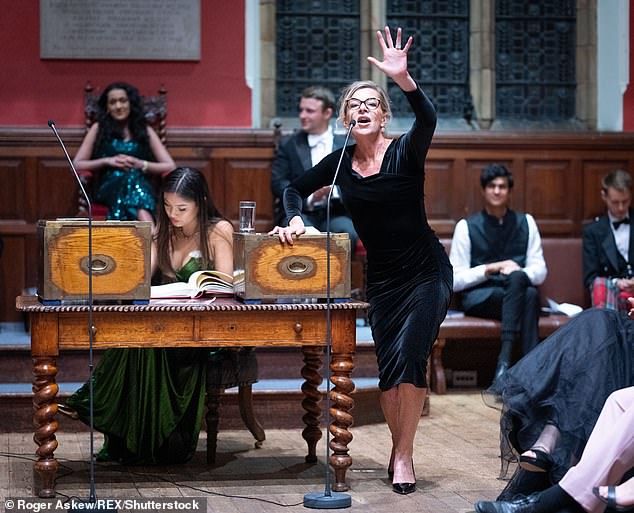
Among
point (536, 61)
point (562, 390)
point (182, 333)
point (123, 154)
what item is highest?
point (536, 61)

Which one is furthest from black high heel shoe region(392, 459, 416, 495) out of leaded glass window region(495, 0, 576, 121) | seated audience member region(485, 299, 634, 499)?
leaded glass window region(495, 0, 576, 121)

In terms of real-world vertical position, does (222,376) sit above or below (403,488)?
above

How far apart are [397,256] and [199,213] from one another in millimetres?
946

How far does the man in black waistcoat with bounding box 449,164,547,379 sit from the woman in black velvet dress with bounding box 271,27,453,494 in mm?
2493

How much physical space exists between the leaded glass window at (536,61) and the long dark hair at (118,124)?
2872mm

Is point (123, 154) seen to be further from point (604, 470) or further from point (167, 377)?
point (604, 470)

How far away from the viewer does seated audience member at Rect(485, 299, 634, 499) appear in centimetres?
408

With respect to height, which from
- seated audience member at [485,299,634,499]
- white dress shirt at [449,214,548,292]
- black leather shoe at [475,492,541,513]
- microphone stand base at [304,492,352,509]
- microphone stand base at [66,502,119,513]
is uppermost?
white dress shirt at [449,214,548,292]

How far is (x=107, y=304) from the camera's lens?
4.59 m

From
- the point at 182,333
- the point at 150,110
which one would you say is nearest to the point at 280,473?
the point at 182,333

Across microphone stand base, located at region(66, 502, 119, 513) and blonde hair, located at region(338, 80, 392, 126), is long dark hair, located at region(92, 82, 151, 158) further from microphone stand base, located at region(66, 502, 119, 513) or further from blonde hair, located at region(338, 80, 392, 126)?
microphone stand base, located at region(66, 502, 119, 513)

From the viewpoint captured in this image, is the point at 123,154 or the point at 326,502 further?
the point at 123,154

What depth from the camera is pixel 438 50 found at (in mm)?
9016

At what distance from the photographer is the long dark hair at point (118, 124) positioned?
7.48 m
